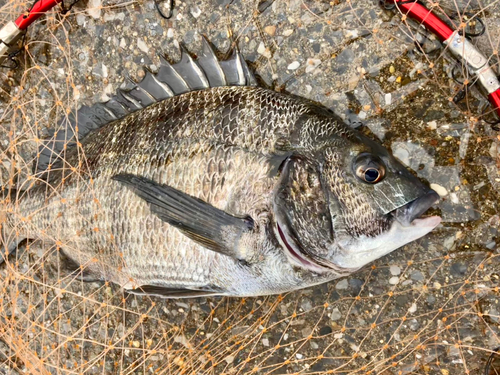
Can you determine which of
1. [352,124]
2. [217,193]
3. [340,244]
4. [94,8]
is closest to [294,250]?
[340,244]

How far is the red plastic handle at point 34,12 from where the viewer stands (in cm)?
261

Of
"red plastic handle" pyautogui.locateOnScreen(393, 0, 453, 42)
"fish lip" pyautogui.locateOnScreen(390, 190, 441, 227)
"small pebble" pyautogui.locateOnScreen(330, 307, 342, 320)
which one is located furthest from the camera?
"small pebble" pyautogui.locateOnScreen(330, 307, 342, 320)

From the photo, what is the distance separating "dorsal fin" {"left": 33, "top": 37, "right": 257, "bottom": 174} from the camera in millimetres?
2258

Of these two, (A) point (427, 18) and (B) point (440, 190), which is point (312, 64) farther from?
(B) point (440, 190)

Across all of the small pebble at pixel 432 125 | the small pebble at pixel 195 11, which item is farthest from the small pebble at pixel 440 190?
the small pebble at pixel 195 11

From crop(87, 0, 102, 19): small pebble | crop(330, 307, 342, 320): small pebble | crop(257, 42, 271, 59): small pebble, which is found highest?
crop(87, 0, 102, 19): small pebble

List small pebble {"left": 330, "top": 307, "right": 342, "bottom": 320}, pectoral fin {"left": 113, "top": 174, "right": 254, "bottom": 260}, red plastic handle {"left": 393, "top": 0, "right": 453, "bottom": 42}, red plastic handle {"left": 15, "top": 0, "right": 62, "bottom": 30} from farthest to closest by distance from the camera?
red plastic handle {"left": 15, "top": 0, "right": 62, "bottom": 30}, small pebble {"left": 330, "top": 307, "right": 342, "bottom": 320}, red plastic handle {"left": 393, "top": 0, "right": 453, "bottom": 42}, pectoral fin {"left": 113, "top": 174, "right": 254, "bottom": 260}

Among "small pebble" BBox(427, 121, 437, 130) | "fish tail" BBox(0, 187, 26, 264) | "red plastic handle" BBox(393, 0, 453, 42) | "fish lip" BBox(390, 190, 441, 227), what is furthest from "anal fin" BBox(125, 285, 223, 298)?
"red plastic handle" BBox(393, 0, 453, 42)

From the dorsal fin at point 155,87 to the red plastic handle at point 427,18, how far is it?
36.4 inches

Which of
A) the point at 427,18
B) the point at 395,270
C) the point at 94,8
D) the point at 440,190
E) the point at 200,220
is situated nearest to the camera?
the point at 200,220

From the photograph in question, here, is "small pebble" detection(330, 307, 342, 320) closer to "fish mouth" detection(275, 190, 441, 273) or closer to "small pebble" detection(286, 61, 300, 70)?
"fish mouth" detection(275, 190, 441, 273)

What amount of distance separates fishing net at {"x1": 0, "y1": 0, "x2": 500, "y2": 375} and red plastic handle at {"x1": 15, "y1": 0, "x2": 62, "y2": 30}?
0.12 metres

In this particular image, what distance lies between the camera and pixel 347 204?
6.20 ft

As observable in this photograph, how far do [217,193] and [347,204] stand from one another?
65 cm
